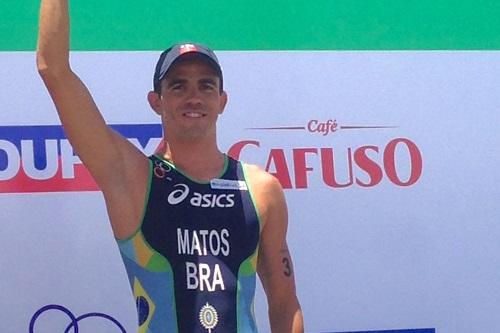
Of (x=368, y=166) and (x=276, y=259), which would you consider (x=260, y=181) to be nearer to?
(x=276, y=259)

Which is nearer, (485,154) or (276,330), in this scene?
(276,330)

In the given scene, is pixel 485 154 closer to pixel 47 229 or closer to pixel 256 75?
pixel 256 75

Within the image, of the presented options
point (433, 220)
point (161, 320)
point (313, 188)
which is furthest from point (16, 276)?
point (433, 220)

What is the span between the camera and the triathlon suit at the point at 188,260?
1.49 metres

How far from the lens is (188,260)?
1496mm

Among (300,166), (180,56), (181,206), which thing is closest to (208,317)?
(181,206)

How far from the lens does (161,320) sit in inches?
58.6

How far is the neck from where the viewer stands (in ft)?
5.11

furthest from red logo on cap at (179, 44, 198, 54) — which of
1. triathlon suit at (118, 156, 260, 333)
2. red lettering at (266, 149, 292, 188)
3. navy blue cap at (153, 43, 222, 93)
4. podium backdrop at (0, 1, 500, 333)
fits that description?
red lettering at (266, 149, 292, 188)

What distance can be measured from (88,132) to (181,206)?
0.22m

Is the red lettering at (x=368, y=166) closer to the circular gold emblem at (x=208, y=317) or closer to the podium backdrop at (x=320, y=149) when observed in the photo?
the podium backdrop at (x=320, y=149)
